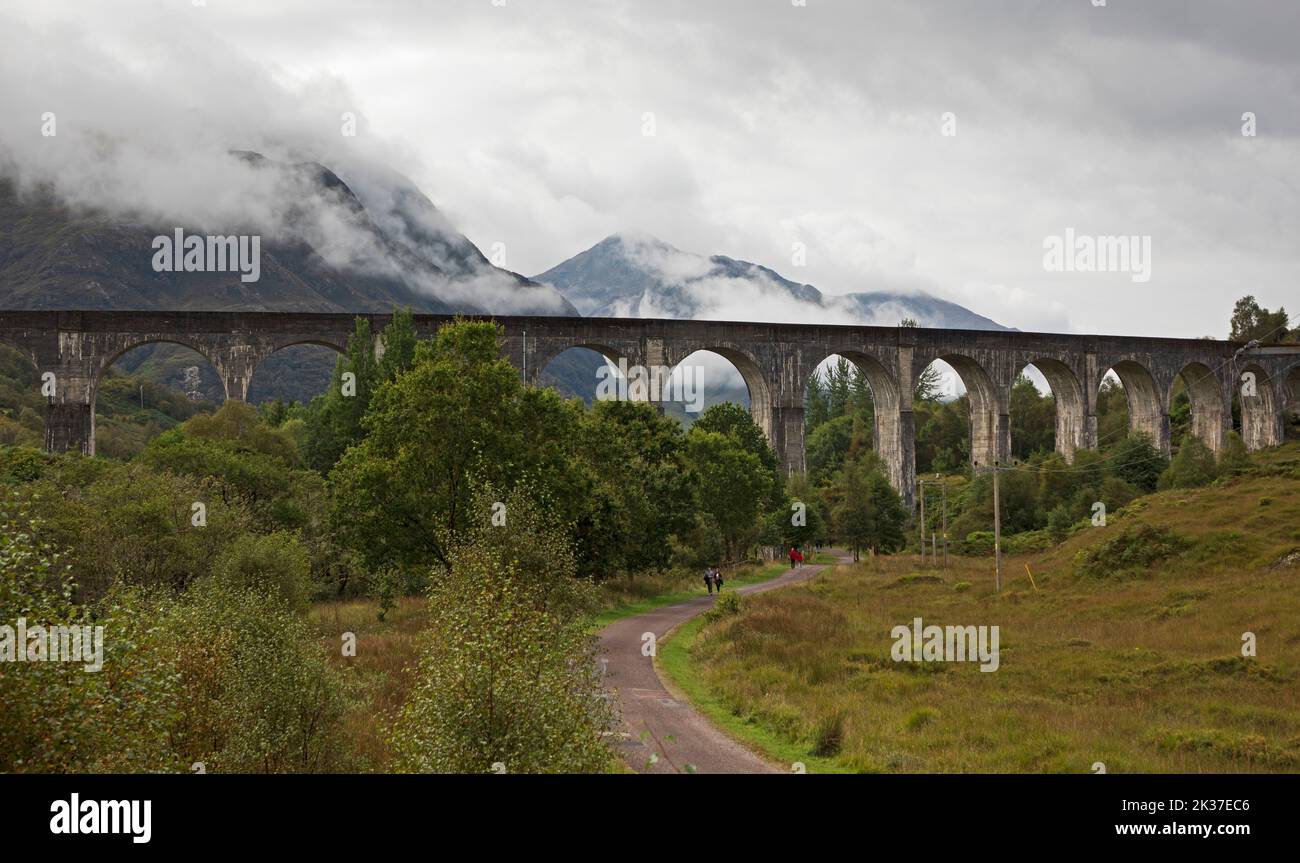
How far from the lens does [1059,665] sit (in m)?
29.1

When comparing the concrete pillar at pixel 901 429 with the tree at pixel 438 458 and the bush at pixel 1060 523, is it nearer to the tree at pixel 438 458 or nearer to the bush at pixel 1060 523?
the bush at pixel 1060 523

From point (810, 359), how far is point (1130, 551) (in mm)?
28057

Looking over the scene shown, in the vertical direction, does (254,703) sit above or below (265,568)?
below

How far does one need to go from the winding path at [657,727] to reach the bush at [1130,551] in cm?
2361

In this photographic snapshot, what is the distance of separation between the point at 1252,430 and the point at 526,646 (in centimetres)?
9761

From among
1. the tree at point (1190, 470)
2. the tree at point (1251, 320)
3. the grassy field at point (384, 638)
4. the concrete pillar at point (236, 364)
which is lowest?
the grassy field at point (384, 638)

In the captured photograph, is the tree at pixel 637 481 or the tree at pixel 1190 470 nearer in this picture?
the tree at pixel 637 481

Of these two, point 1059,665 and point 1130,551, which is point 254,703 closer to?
point 1059,665

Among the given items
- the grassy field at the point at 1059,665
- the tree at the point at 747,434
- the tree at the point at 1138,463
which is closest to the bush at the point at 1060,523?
the tree at the point at 1138,463

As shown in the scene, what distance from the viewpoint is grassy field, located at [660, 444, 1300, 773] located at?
19.2 meters

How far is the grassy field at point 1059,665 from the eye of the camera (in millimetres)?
19250

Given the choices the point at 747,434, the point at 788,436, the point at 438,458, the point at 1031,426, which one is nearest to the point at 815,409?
the point at 1031,426
